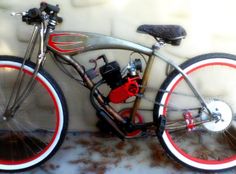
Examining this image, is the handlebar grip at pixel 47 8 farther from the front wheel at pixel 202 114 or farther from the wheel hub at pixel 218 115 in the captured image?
the wheel hub at pixel 218 115

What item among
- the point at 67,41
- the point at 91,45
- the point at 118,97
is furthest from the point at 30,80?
the point at 118,97

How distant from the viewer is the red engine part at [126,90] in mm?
2676

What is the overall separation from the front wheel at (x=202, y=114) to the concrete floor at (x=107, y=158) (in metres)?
0.16

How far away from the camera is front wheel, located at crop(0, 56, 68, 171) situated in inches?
106

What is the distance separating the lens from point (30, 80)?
2.65 meters

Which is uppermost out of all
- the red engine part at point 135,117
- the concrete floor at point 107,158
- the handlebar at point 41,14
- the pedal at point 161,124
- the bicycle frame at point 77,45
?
the handlebar at point 41,14

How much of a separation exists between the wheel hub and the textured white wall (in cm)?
48

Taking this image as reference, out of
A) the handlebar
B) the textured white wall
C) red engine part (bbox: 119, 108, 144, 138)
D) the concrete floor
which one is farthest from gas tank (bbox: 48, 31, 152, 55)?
the concrete floor

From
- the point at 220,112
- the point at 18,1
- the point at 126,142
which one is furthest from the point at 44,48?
the point at 220,112

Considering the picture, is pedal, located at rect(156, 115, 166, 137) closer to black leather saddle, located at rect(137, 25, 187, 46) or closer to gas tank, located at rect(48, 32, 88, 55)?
black leather saddle, located at rect(137, 25, 187, 46)

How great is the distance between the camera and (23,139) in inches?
125

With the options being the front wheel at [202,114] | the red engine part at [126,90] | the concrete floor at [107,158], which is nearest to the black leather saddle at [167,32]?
the front wheel at [202,114]

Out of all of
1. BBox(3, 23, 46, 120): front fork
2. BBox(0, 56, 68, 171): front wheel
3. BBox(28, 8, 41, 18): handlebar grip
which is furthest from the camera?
BBox(0, 56, 68, 171): front wheel

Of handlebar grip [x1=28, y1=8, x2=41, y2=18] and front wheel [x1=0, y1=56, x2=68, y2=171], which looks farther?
front wheel [x1=0, y1=56, x2=68, y2=171]
